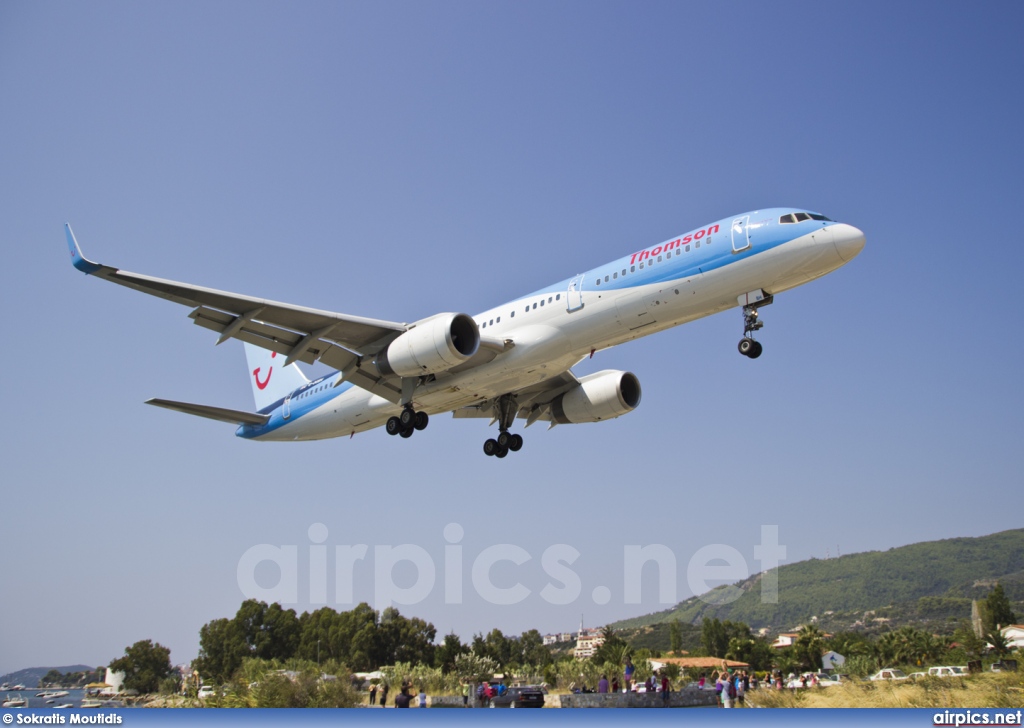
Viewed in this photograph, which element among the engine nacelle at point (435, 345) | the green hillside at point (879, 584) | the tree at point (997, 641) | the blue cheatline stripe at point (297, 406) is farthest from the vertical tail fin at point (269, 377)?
the green hillside at point (879, 584)

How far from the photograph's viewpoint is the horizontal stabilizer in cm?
2780

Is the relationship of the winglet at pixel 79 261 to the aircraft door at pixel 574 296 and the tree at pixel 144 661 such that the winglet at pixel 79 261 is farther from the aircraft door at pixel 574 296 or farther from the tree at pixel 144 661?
the tree at pixel 144 661

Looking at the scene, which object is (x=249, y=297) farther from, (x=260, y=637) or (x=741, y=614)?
(x=741, y=614)

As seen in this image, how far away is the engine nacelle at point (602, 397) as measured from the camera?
92.5 ft

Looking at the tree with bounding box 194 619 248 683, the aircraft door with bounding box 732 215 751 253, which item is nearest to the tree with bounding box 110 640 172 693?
the tree with bounding box 194 619 248 683

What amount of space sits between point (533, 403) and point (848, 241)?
13508mm

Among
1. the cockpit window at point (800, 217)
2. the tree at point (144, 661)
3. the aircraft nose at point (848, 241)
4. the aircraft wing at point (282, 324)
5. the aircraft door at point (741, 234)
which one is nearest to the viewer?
the aircraft nose at point (848, 241)

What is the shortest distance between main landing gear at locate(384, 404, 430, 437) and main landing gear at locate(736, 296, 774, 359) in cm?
1017

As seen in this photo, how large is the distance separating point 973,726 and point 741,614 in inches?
5765

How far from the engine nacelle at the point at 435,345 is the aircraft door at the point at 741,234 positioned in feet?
23.9

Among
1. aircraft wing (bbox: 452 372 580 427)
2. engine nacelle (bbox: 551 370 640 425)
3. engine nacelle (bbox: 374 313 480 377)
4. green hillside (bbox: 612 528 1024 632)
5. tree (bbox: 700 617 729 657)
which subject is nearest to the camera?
engine nacelle (bbox: 374 313 480 377)

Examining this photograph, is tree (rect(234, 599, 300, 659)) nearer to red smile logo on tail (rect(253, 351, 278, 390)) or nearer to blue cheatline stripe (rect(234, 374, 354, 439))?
red smile logo on tail (rect(253, 351, 278, 390))

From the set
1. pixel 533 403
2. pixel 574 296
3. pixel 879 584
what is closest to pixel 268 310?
pixel 574 296

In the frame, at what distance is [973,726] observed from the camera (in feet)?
49.9
